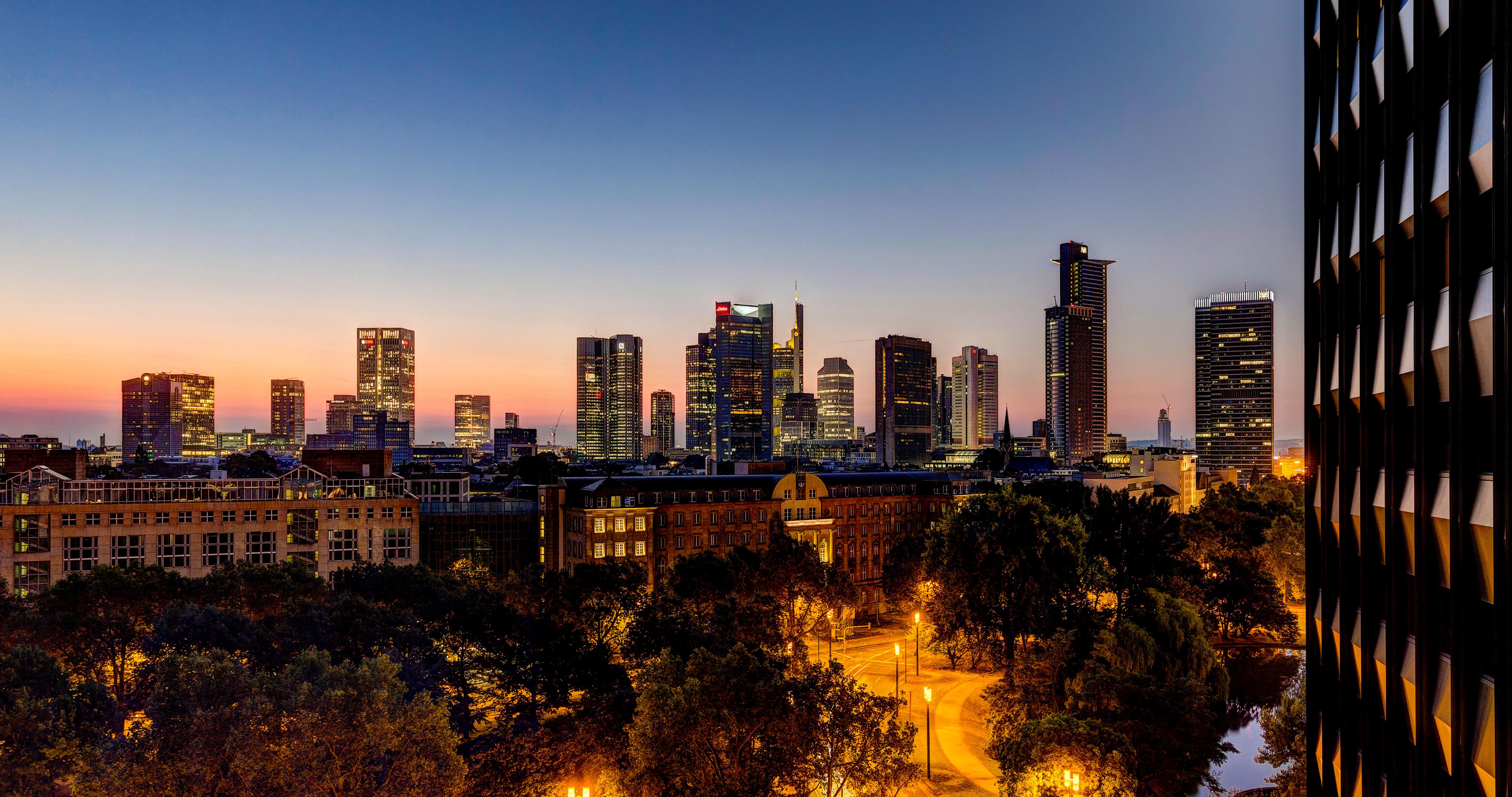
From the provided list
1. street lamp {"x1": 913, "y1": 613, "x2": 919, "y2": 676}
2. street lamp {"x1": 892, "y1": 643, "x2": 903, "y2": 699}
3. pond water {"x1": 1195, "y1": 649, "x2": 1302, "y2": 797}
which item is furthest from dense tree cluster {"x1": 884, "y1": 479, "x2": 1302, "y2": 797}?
street lamp {"x1": 892, "y1": 643, "x2": 903, "y2": 699}

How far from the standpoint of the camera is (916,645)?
278 ft

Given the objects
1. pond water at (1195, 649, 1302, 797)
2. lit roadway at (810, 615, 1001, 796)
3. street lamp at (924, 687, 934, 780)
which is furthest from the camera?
pond water at (1195, 649, 1302, 797)

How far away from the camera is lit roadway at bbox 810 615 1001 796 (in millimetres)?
53125

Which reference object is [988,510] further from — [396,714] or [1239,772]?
[396,714]

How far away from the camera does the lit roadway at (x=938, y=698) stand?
5312 centimetres

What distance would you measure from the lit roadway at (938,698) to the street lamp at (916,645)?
37cm

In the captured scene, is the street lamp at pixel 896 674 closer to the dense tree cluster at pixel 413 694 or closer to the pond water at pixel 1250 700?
the dense tree cluster at pixel 413 694

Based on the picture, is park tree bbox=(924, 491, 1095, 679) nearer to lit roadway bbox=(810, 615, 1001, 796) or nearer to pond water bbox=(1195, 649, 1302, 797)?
lit roadway bbox=(810, 615, 1001, 796)

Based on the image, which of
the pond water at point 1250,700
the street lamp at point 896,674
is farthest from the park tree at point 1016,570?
the pond water at point 1250,700
